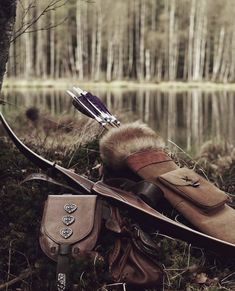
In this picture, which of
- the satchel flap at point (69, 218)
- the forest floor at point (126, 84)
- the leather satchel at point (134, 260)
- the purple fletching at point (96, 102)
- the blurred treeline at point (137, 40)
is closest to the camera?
the leather satchel at point (134, 260)

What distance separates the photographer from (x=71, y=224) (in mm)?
2309

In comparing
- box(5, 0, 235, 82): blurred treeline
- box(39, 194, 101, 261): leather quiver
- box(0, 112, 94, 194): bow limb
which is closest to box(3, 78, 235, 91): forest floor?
box(5, 0, 235, 82): blurred treeline

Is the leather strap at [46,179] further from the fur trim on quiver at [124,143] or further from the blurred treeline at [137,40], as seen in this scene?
the blurred treeline at [137,40]

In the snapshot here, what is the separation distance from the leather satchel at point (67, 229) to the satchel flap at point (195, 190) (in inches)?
13.6

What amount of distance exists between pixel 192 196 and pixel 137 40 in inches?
1511

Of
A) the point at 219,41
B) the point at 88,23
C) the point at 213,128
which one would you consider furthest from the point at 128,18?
the point at 213,128

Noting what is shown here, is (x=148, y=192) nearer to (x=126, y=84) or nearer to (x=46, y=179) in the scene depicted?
(x=46, y=179)

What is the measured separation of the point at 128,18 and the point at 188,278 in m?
39.8

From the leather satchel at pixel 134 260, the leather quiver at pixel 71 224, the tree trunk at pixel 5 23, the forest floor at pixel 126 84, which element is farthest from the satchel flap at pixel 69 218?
the forest floor at pixel 126 84

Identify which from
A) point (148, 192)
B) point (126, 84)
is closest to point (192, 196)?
point (148, 192)

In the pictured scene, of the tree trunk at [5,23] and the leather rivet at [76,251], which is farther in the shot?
the tree trunk at [5,23]

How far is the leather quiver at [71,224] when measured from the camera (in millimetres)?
2240

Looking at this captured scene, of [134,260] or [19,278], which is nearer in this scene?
[134,260]

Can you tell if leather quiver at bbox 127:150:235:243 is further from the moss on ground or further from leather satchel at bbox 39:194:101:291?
leather satchel at bbox 39:194:101:291
